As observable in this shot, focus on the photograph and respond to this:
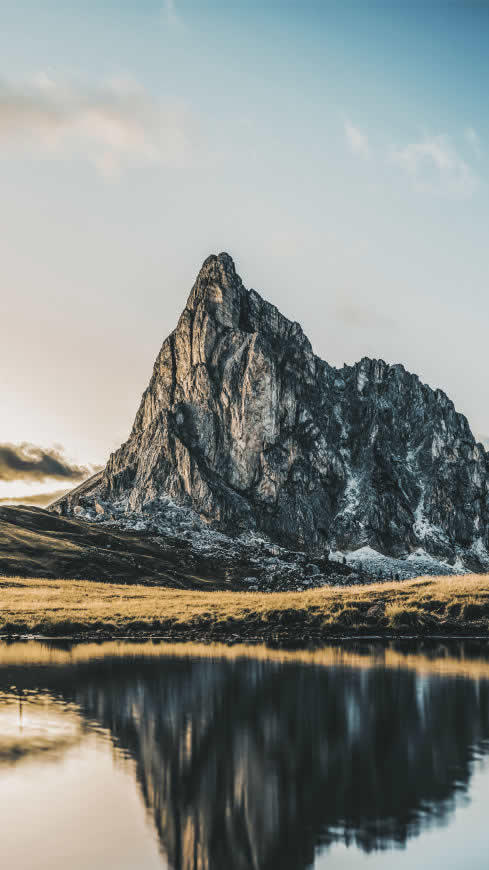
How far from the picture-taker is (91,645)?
48.3 meters

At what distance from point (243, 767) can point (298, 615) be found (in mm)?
34907

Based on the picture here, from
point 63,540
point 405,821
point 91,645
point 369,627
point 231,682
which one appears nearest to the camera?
point 405,821

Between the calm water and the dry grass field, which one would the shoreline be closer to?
the dry grass field

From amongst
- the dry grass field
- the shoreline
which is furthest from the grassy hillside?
the shoreline

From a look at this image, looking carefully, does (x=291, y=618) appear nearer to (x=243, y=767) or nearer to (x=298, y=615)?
(x=298, y=615)

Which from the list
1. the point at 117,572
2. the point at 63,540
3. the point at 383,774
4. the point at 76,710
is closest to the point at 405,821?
the point at 383,774

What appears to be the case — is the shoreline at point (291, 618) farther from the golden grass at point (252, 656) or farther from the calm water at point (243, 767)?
the calm water at point (243, 767)

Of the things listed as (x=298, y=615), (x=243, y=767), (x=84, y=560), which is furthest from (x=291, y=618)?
(x=84, y=560)

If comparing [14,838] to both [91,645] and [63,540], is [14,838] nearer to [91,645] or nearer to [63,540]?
[91,645]

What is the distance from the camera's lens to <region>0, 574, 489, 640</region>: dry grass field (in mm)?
53553

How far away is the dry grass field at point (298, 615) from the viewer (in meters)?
53.6

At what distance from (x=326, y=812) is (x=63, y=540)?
16948cm

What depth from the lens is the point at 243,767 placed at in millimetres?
21500

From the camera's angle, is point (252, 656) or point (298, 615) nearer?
point (252, 656)
